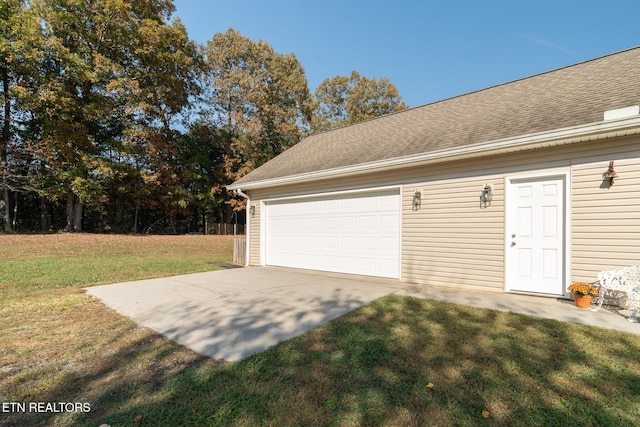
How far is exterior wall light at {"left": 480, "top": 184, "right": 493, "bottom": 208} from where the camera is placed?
5.20 m

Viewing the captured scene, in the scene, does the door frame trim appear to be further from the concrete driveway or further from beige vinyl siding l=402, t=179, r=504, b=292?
the concrete driveway

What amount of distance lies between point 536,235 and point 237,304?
15.5 feet

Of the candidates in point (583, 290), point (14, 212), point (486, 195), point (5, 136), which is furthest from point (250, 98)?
point (583, 290)

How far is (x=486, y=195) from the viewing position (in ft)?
17.1

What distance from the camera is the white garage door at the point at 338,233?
6.55 meters

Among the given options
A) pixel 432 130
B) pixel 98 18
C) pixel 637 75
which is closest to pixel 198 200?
pixel 98 18

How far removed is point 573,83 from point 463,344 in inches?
228

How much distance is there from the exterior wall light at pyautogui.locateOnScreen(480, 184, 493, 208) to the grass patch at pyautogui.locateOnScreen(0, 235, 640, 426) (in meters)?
2.06

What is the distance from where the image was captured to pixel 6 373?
2.50 meters

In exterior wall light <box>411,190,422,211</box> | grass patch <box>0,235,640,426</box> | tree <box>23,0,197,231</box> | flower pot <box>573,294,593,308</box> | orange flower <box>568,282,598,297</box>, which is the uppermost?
tree <box>23,0,197,231</box>

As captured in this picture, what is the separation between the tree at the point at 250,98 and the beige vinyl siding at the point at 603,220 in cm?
1784

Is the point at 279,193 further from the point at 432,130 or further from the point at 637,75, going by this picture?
the point at 637,75

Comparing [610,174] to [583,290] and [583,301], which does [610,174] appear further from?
[583,301]

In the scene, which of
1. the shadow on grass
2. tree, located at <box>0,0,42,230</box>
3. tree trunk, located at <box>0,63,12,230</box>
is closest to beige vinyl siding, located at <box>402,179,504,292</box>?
the shadow on grass
